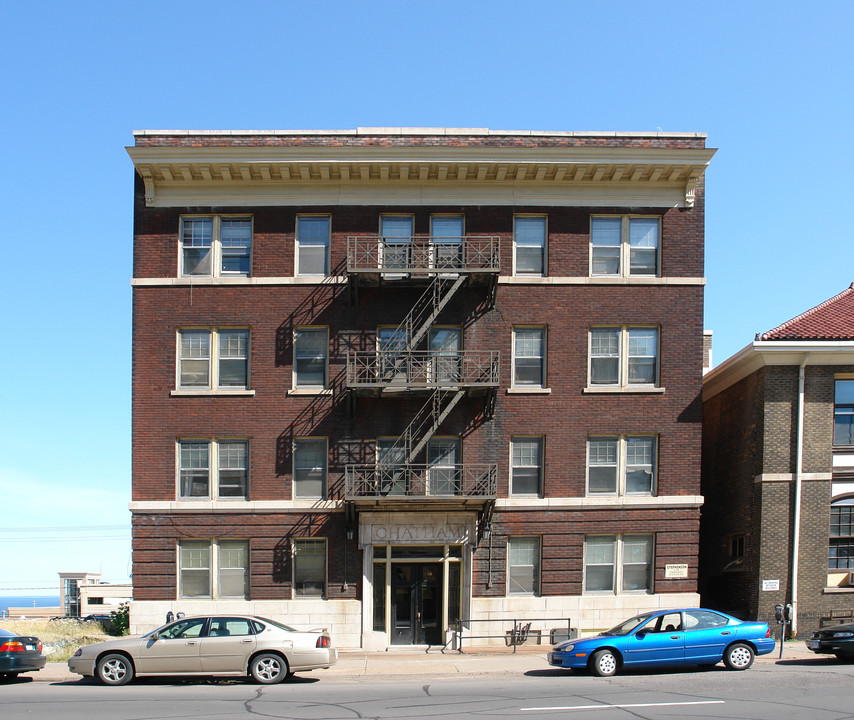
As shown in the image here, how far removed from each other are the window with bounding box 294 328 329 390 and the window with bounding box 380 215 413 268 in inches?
108

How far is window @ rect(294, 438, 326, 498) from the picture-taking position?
85.9ft

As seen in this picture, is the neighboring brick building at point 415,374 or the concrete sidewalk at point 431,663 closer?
the concrete sidewalk at point 431,663

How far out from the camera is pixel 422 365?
26.1m

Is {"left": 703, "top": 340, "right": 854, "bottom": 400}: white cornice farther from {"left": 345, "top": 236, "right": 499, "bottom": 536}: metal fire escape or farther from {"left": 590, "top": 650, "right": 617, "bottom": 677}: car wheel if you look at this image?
{"left": 590, "top": 650, "right": 617, "bottom": 677}: car wheel

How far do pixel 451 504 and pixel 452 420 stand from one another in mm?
2382

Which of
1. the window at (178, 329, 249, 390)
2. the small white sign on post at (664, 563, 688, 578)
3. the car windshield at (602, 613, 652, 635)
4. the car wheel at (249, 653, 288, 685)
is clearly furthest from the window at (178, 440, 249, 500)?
the small white sign on post at (664, 563, 688, 578)

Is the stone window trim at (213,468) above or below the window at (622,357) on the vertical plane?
below

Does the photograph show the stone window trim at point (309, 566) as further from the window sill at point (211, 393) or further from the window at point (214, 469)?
the window sill at point (211, 393)

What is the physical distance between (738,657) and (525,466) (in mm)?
8271

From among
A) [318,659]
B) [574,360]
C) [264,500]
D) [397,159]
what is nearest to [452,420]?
[574,360]

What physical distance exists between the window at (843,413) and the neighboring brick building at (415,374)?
3.67m

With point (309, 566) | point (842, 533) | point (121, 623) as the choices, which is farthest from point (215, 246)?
point (842, 533)

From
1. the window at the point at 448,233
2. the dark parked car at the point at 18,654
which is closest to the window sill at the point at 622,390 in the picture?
the window at the point at 448,233

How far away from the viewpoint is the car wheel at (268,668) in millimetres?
18969
